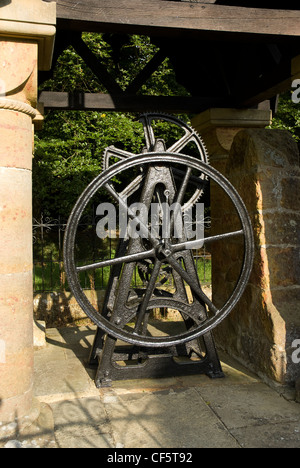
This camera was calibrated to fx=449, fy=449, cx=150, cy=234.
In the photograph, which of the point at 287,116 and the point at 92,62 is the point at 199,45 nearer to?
the point at 92,62

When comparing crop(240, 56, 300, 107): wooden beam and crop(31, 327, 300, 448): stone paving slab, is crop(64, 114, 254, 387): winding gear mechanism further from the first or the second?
crop(240, 56, 300, 107): wooden beam

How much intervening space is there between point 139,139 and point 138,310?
5.66 m

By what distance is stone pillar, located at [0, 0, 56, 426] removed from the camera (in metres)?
2.75

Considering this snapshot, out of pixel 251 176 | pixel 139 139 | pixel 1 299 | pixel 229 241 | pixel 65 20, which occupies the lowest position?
pixel 1 299

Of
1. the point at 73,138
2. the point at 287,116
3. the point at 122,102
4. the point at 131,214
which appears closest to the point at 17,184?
the point at 131,214

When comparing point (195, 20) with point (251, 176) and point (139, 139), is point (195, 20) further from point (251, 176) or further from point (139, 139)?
point (139, 139)

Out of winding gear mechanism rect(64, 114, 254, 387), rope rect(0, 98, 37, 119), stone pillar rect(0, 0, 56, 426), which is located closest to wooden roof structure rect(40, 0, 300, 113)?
stone pillar rect(0, 0, 56, 426)

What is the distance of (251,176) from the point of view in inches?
157

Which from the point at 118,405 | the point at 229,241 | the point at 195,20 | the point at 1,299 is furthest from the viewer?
the point at 229,241

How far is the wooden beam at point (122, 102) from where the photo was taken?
17.3ft

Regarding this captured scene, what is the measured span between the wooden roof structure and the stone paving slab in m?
2.67

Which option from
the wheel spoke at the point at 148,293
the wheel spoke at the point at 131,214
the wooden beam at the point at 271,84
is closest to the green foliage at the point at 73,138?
the wooden beam at the point at 271,84

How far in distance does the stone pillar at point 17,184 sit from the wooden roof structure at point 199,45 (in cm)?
26
